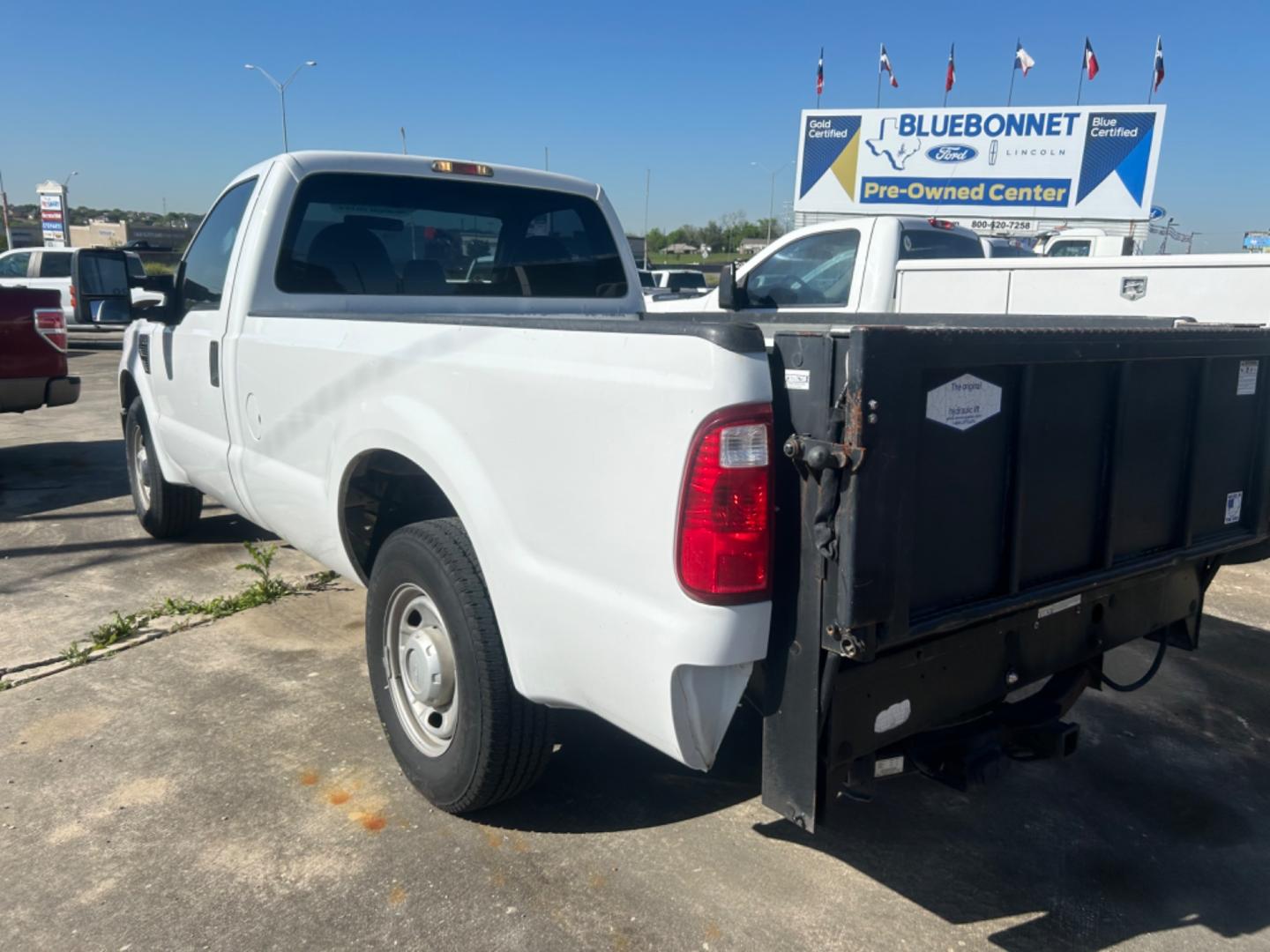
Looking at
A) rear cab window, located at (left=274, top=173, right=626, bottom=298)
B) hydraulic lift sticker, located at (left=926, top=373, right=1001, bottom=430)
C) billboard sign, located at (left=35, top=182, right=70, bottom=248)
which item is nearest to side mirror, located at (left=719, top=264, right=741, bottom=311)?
rear cab window, located at (left=274, top=173, right=626, bottom=298)

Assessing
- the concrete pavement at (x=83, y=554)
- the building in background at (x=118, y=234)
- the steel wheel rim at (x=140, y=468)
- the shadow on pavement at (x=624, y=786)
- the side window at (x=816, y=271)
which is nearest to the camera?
the shadow on pavement at (x=624, y=786)

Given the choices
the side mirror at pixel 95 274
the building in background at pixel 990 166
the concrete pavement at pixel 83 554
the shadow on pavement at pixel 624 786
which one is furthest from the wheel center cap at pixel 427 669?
the building in background at pixel 990 166

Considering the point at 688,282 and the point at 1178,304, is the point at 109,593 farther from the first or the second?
the point at 688,282

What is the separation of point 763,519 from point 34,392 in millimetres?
7649

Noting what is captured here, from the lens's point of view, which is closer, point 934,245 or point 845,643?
point 845,643

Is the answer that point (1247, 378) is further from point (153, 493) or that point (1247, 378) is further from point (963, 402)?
point (153, 493)

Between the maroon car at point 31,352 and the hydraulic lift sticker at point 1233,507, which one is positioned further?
the maroon car at point 31,352

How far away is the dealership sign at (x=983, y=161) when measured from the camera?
30.0m

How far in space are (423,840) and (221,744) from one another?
1.03 meters

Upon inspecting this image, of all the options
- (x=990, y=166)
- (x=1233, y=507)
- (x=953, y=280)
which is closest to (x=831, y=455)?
(x=1233, y=507)

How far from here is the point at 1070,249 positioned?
19.8m

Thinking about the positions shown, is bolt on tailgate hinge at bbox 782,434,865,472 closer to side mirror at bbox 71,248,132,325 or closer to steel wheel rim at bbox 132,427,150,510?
steel wheel rim at bbox 132,427,150,510

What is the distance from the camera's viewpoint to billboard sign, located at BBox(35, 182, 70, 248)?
1526 inches

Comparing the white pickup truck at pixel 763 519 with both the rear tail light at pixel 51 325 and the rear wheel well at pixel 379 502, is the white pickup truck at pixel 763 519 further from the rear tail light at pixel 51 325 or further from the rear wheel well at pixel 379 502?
the rear tail light at pixel 51 325
